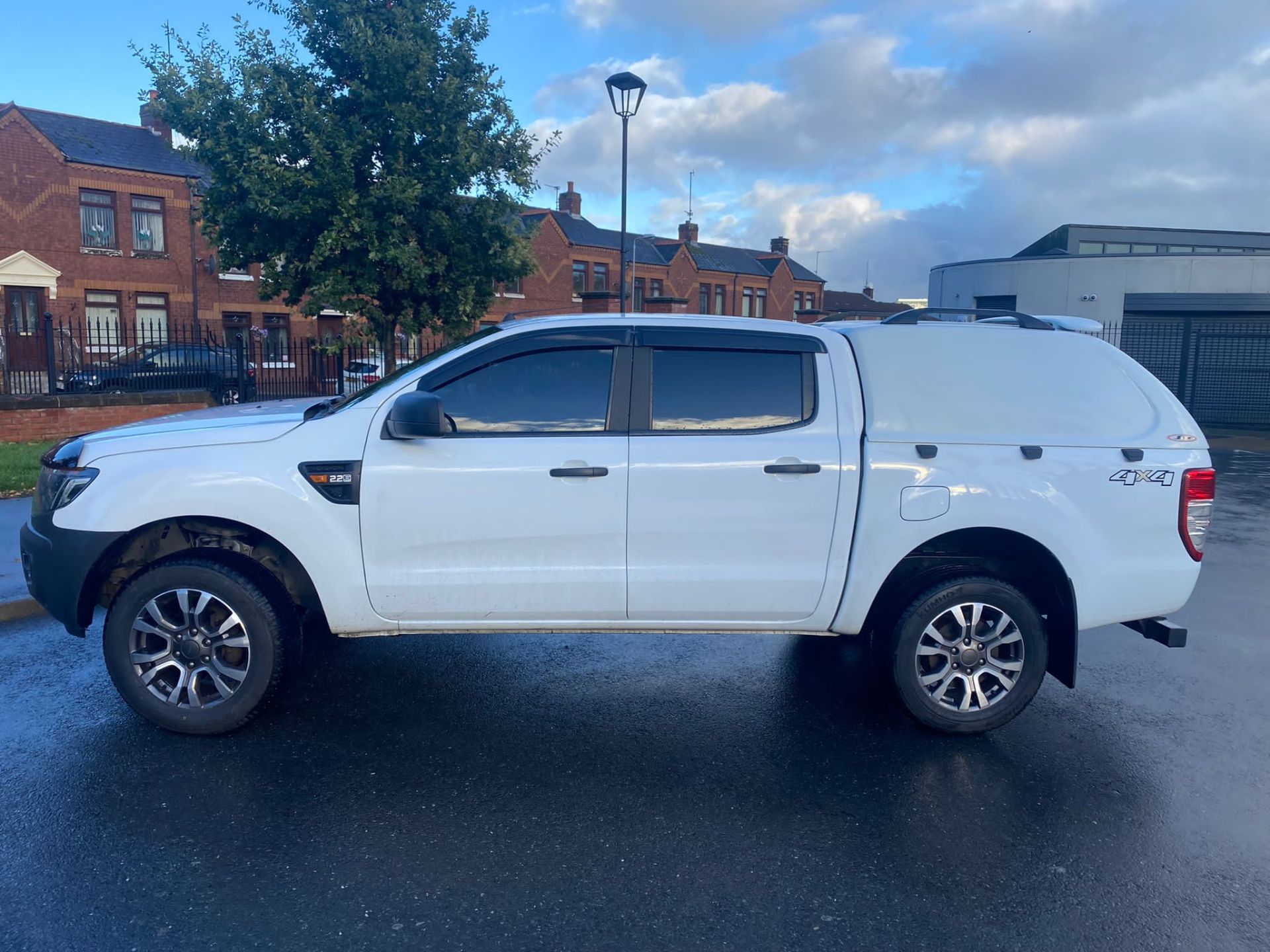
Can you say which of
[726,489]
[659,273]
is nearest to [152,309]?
[659,273]

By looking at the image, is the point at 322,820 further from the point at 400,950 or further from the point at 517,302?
the point at 517,302

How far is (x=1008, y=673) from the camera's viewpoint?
→ 4.42 metres

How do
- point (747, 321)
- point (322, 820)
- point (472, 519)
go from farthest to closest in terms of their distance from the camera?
point (747, 321)
point (472, 519)
point (322, 820)

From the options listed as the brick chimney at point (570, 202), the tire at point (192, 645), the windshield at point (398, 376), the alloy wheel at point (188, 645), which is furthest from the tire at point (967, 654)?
the brick chimney at point (570, 202)

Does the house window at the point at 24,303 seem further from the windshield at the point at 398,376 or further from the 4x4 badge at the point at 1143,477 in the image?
the 4x4 badge at the point at 1143,477

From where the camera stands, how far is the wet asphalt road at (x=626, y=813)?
2982 mm

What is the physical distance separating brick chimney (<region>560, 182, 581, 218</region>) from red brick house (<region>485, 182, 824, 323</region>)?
4 centimetres

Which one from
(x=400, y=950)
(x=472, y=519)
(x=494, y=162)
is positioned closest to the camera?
(x=400, y=950)

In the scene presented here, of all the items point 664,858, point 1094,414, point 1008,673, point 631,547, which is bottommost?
point 664,858

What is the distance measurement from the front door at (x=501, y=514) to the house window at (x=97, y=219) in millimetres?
32269

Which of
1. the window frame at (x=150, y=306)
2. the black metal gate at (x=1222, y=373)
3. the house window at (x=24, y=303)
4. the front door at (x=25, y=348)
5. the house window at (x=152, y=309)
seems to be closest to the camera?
the front door at (x=25, y=348)

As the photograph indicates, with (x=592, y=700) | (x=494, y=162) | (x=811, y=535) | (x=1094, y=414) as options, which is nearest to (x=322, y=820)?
(x=592, y=700)

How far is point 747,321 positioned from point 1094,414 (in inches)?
66.6

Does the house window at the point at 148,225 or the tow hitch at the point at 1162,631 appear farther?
the house window at the point at 148,225
